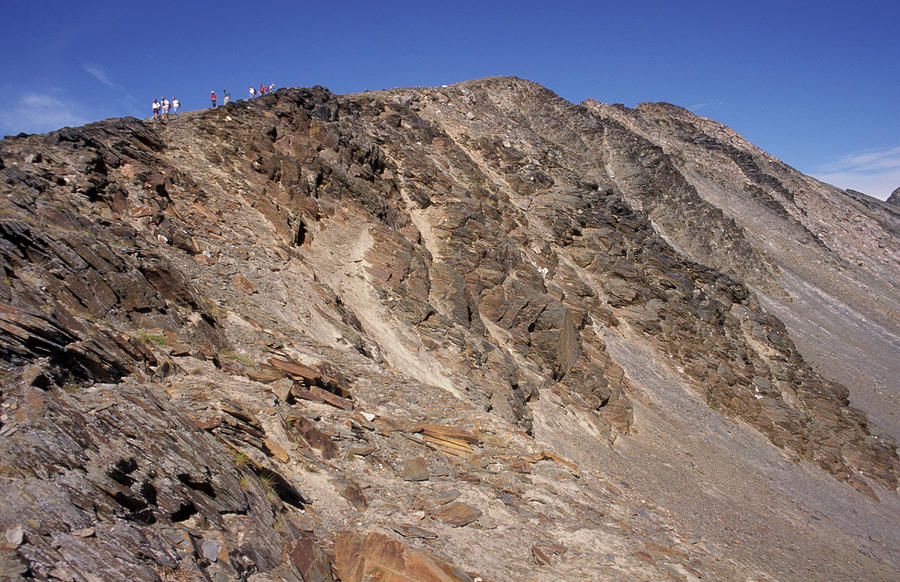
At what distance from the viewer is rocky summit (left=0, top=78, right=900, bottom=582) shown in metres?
5.61

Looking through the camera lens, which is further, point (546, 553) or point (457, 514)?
point (457, 514)

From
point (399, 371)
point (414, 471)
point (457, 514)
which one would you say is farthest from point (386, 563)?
point (399, 371)

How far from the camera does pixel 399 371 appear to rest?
601 inches

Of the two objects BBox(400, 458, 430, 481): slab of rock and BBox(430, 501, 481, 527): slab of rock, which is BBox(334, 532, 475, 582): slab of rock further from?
BBox(400, 458, 430, 481): slab of rock

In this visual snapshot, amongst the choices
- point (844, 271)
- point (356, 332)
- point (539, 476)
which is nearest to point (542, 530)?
point (539, 476)

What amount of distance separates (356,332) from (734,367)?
86.2 ft

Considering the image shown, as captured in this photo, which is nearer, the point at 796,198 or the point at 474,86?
the point at 474,86

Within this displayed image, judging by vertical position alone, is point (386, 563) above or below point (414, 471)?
below

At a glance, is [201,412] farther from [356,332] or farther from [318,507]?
[356,332]

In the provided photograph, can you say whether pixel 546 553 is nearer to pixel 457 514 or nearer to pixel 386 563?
pixel 457 514

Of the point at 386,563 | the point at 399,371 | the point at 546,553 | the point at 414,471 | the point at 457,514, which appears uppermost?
the point at 399,371

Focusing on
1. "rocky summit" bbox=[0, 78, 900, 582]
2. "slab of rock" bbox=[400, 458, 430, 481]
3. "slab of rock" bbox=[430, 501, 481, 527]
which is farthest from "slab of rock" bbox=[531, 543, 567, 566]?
"slab of rock" bbox=[400, 458, 430, 481]

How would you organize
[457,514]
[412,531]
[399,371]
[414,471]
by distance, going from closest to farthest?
[412,531]
[457,514]
[414,471]
[399,371]

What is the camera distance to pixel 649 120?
71125 mm
